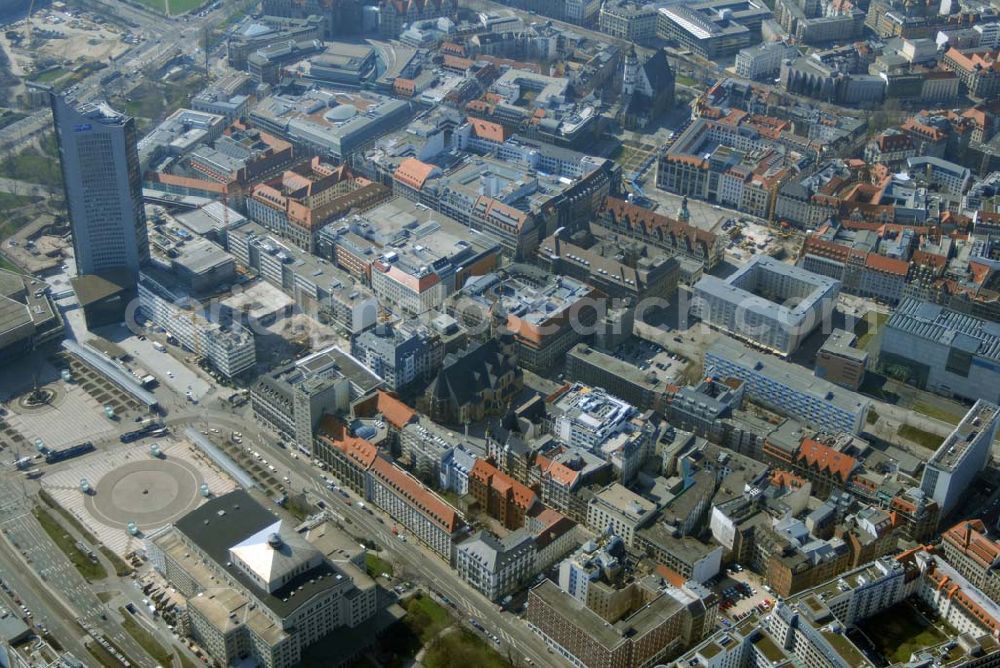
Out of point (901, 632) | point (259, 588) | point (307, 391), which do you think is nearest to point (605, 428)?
point (307, 391)

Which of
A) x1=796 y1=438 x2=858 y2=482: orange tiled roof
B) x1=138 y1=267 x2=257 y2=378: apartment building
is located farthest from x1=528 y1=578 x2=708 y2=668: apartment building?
x1=138 y1=267 x2=257 y2=378: apartment building

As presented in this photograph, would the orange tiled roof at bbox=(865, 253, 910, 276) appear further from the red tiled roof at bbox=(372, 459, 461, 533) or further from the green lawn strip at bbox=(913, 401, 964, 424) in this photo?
the red tiled roof at bbox=(372, 459, 461, 533)

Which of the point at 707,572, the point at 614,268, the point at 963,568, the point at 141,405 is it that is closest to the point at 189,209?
the point at 141,405

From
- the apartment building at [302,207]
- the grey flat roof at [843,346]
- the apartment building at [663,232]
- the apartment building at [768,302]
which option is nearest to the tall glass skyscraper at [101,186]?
the apartment building at [302,207]

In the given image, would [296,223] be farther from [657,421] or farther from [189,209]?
[657,421]

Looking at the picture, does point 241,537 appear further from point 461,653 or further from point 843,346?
point 843,346

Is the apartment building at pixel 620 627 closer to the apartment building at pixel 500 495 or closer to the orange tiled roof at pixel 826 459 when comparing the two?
the apartment building at pixel 500 495

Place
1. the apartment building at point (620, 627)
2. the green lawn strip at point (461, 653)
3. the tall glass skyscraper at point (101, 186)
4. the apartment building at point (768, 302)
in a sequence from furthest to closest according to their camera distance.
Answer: the apartment building at point (768, 302)
the tall glass skyscraper at point (101, 186)
the green lawn strip at point (461, 653)
the apartment building at point (620, 627)
